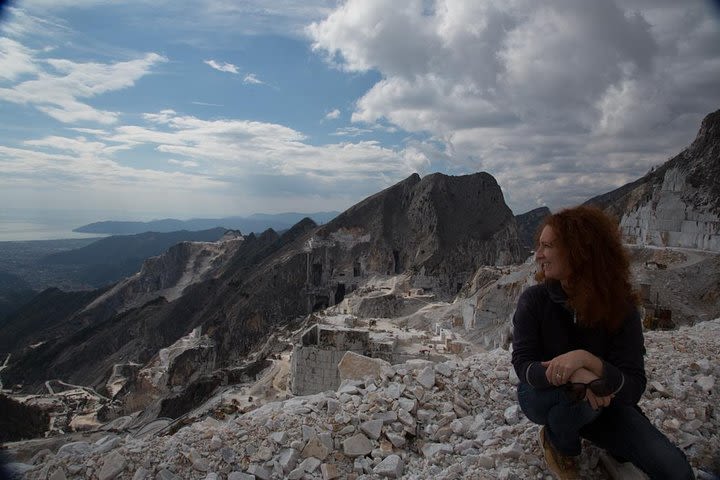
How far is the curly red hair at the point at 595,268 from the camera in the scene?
319 cm

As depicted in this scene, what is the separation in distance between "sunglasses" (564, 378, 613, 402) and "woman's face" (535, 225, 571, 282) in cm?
71

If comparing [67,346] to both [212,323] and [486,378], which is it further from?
[486,378]

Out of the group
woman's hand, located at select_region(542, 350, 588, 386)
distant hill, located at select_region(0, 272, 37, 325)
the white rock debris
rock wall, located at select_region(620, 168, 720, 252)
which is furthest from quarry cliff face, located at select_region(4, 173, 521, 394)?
distant hill, located at select_region(0, 272, 37, 325)

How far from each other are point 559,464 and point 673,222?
1070 inches

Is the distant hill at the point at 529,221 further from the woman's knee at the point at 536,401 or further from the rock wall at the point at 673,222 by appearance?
the woman's knee at the point at 536,401

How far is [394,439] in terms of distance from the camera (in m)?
4.52

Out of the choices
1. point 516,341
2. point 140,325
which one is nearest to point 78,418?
point 140,325

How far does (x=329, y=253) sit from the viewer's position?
6444cm

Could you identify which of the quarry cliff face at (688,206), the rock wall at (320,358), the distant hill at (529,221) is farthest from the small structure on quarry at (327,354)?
the distant hill at (529,221)

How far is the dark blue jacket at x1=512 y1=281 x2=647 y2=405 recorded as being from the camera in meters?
3.20

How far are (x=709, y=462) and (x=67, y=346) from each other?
238 feet

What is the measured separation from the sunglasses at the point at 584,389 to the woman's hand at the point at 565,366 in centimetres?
10

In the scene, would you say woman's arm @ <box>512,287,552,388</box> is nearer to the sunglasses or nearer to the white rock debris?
the sunglasses

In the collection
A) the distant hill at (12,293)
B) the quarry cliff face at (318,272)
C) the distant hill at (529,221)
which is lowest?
the distant hill at (12,293)
